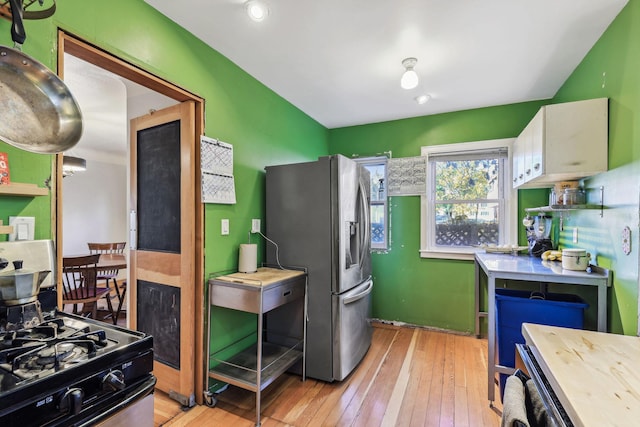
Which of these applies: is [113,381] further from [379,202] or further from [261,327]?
[379,202]

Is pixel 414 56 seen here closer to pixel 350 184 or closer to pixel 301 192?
pixel 350 184

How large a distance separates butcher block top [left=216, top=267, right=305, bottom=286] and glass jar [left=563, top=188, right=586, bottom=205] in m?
2.03

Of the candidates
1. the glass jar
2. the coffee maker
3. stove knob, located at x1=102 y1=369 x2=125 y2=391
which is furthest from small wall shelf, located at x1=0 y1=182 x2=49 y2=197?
the coffee maker

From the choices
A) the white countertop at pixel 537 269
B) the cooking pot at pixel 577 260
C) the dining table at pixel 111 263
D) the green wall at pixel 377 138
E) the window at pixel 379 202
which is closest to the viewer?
the green wall at pixel 377 138

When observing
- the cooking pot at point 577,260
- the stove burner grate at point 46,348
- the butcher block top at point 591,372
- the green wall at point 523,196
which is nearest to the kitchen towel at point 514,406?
the butcher block top at point 591,372

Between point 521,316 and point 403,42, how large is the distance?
2.06 metres

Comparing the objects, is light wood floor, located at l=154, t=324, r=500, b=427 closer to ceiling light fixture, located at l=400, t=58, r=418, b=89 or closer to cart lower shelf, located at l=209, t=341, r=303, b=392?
cart lower shelf, located at l=209, t=341, r=303, b=392

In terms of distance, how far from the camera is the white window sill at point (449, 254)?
10.4 feet

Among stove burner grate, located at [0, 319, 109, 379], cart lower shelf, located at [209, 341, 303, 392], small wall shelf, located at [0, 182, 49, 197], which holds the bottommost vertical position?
cart lower shelf, located at [209, 341, 303, 392]

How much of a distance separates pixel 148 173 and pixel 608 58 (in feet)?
10.8

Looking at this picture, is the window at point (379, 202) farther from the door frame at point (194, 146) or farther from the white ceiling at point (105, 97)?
the white ceiling at point (105, 97)

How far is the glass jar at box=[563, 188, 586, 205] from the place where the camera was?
208 centimetres

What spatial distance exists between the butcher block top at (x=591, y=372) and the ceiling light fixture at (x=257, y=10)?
2.11 meters

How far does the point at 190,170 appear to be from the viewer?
198 cm
